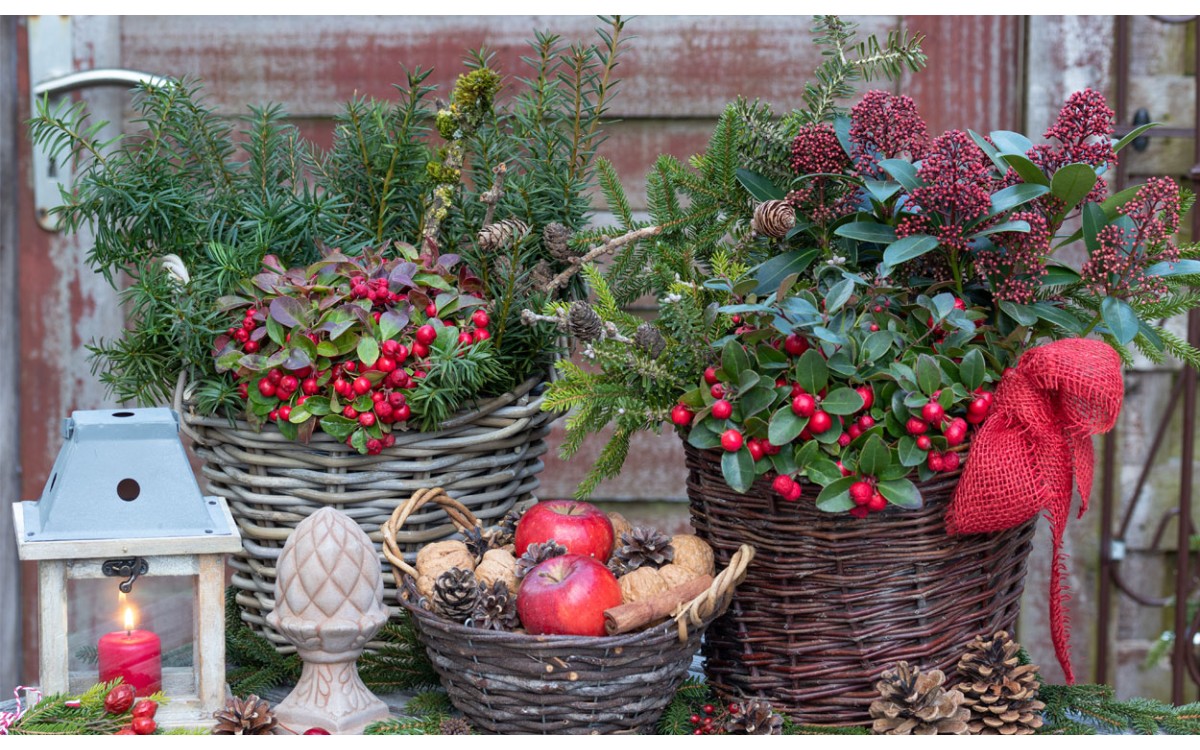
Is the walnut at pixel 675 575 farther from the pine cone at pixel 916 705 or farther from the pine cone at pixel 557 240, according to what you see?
the pine cone at pixel 557 240

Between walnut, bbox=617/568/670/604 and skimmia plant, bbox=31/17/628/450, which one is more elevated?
skimmia plant, bbox=31/17/628/450

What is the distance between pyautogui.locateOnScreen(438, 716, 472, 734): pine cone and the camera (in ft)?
2.63

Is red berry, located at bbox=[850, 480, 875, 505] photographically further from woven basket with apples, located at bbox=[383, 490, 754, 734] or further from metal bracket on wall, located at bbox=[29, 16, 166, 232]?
metal bracket on wall, located at bbox=[29, 16, 166, 232]

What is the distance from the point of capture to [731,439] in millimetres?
781

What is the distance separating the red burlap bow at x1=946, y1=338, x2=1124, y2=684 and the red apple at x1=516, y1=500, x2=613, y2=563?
28cm

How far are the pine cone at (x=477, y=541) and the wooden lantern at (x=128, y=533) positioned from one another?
0.19 meters

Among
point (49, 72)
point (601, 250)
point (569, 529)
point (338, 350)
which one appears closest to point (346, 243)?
point (338, 350)

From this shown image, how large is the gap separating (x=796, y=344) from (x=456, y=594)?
31 centimetres

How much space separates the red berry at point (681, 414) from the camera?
816 mm

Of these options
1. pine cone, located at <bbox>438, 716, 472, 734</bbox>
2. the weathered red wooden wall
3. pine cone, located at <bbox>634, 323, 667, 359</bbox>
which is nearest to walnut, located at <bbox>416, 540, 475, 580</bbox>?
pine cone, located at <bbox>438, 716, 472, 734</bbox>

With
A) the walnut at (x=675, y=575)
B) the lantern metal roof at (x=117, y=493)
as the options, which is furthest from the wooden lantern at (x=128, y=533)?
the walnut at (x=675, y=575)

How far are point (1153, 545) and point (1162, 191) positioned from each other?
4.04 ft

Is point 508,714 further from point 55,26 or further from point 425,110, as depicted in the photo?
point 55,26

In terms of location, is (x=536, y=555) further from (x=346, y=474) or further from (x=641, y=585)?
(x=346, y=474)
